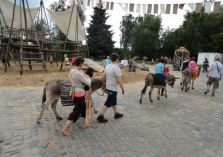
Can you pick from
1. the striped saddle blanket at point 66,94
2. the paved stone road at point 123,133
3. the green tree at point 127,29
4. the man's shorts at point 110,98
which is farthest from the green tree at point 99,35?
the striped saddle blanket at point 66,94

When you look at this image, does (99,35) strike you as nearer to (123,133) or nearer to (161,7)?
(161,7)

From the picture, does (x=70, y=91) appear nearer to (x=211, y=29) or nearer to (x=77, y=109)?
(x=77, y=109)

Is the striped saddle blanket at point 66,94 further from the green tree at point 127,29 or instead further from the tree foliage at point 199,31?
the green tree at point 127,29

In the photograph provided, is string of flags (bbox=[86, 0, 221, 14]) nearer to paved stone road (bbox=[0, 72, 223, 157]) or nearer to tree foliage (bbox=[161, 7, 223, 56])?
paved stone road (bbox=[0, 72, 223, 157])

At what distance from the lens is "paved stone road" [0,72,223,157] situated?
20.5 feet

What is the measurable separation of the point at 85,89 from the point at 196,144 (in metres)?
2.71

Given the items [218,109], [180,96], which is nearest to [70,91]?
[218,109]

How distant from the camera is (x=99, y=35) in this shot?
48.1 meters

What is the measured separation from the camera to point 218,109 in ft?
37.4

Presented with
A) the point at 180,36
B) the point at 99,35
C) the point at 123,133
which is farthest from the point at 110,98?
the point at 180,36

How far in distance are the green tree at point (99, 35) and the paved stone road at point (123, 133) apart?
36779 millimetres

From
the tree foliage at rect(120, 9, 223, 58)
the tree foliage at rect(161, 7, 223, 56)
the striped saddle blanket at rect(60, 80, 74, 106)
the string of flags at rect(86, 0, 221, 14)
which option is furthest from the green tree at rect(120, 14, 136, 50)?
the striped saddle blanket at rect(60, 80, 74, 106)

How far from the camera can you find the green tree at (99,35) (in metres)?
47.8

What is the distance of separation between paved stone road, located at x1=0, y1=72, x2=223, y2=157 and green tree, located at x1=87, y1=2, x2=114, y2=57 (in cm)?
3678
